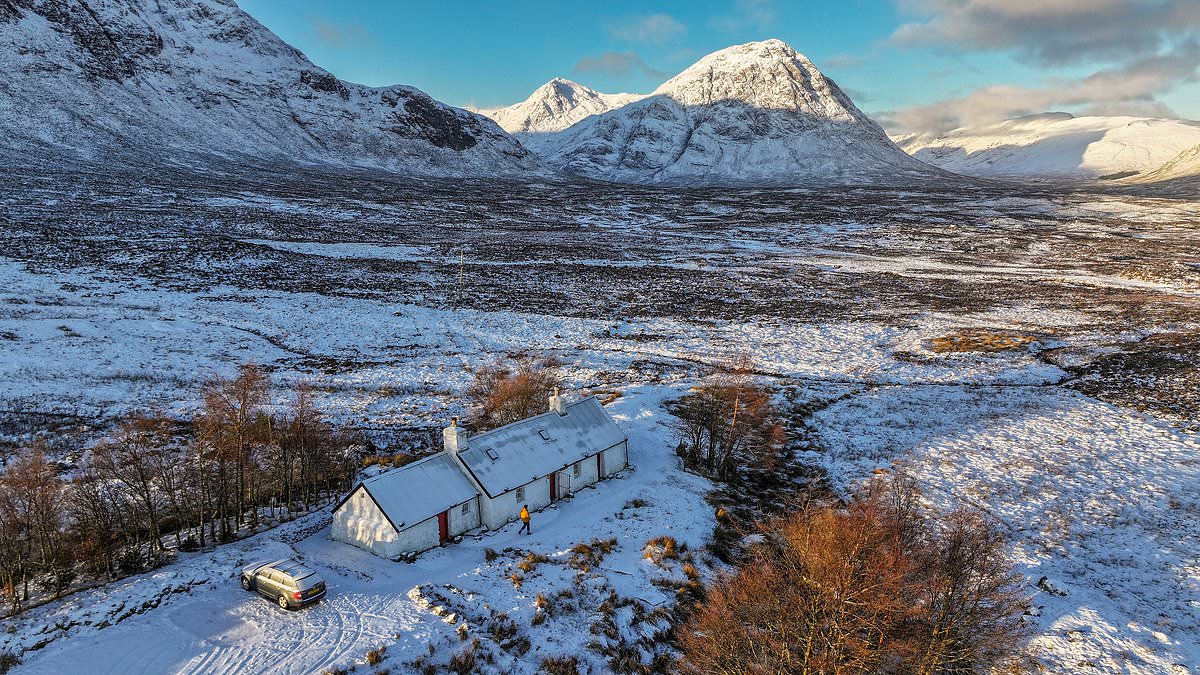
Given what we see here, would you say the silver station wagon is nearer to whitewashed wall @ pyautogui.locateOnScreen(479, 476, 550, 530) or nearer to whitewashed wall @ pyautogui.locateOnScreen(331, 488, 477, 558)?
whitewashed wall @ pyautogui.locateOnScreen(331, 488, 477, 558)

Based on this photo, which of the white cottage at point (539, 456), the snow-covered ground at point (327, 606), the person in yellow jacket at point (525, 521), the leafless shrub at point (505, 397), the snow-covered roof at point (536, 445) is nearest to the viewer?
the snow-covered ground at point (327, 606)

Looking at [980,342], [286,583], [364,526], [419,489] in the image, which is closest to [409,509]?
[419,489]

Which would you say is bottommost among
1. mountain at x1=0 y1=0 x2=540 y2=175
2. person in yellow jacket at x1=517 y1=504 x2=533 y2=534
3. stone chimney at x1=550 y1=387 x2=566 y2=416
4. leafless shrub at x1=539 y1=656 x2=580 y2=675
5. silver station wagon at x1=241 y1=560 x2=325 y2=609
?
leafless shrub at x1=539 y1=656 x2=580 y2=675

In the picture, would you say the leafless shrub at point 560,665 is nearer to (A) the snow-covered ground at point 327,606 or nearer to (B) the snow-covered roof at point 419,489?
(A) the snow-covered ground at point 327,606

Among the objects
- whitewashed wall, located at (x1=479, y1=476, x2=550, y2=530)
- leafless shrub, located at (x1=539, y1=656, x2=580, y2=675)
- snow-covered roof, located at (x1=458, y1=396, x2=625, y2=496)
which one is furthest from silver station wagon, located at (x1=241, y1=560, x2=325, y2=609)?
snow-covered roof, located at (x1=458, y1=396, x2=625, y2=496)

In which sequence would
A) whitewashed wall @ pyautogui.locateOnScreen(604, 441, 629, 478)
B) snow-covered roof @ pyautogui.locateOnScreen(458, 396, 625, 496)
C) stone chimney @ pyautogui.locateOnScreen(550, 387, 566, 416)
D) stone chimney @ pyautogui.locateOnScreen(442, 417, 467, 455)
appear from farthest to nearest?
whitewashed wall @ pyautogui.locateOnScreen(604, 441, 629, 478), stone chimney @ pyautogui.locateOnScreen(550, 387, 566, 416), snow-covered roof @ pyautogui.locateOnScreen(458, 396, 625, 496), stone chimney @ pyautogui.locateOnScreen(442, 417, 467, 455)

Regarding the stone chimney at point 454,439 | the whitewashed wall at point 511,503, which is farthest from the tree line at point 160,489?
the whitewashed wall at point 511,503
